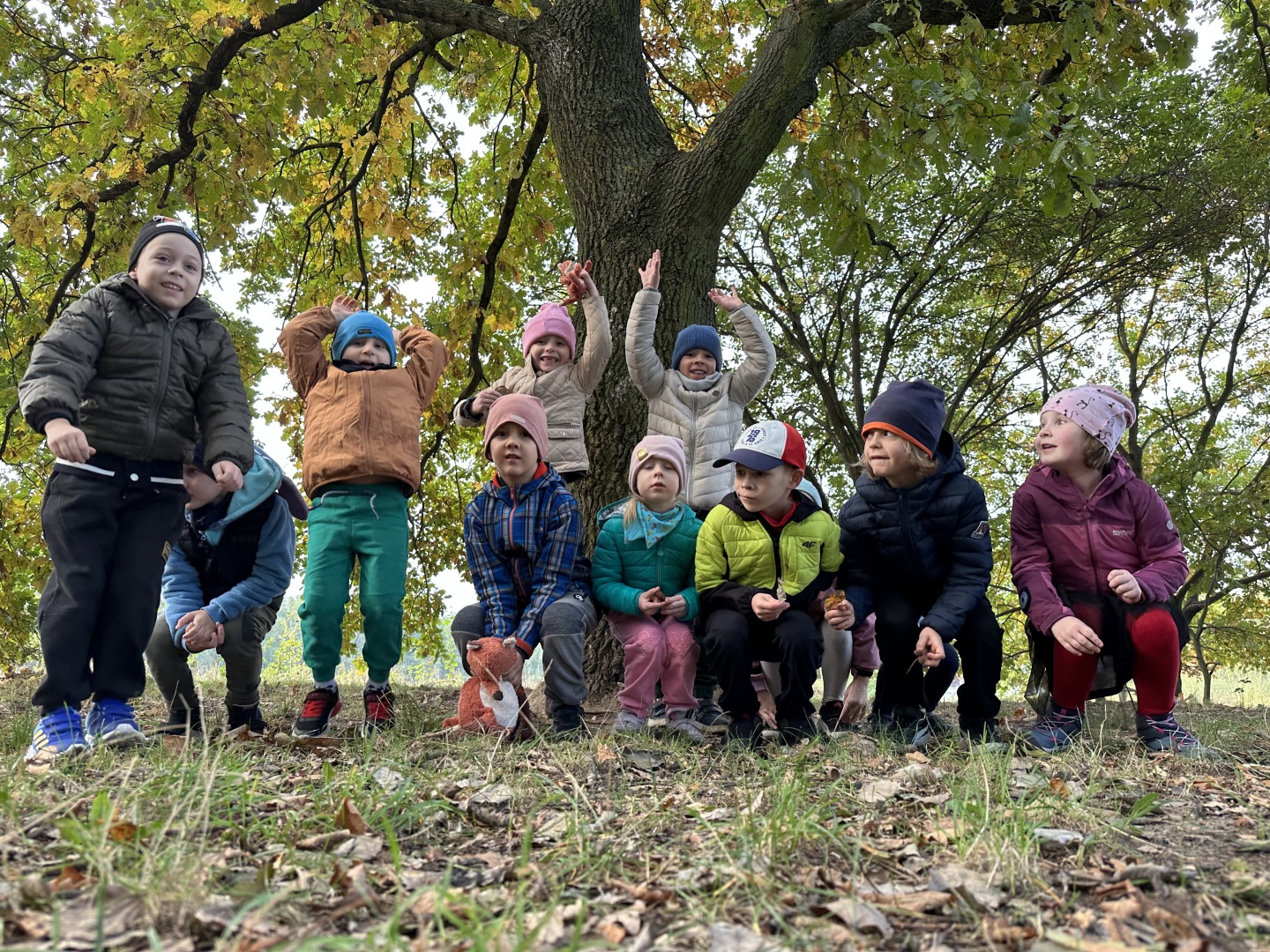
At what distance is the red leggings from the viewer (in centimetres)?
372

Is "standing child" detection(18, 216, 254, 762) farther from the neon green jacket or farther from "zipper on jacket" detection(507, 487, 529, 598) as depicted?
the neon green jacket

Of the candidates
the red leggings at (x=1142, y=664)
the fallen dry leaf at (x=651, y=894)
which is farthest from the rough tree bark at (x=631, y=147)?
the fallen dry leaf at (x=651, y=894)

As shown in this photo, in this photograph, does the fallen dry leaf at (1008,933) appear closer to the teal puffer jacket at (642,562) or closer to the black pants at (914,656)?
the black pants at (914,656)

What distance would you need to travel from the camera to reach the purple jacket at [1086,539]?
3.84 m

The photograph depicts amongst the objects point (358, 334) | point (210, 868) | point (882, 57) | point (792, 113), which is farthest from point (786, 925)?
point (882, 57)

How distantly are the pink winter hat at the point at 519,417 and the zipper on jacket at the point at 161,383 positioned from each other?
1320 millimetres

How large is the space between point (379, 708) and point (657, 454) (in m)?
1.65

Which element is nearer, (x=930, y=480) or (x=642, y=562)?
(x=930, y=480)

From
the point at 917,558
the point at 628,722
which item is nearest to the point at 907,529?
the point at 917,558

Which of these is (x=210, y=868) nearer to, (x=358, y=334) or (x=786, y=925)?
(x=786, y=925)

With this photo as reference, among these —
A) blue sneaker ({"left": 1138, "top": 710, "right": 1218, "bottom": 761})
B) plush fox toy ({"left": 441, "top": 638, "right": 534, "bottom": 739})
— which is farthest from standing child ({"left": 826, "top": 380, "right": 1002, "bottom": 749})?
plush fox toy ({"left": 441, "top": 638, "right": 534, "bottom": 739})

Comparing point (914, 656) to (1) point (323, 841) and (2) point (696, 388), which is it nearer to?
(2) point (696, 388)

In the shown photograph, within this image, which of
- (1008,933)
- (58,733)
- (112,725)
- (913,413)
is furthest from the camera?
(913,413)

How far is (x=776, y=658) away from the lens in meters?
3.79
